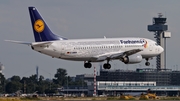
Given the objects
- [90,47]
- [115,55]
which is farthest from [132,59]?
[90,47]

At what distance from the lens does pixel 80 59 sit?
120 meters

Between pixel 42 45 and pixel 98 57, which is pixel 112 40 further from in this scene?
pixel 42 45

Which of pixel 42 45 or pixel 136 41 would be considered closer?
pixel 42 45

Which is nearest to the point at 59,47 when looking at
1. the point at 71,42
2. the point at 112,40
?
the point at 71,42

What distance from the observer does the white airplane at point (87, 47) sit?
385ft

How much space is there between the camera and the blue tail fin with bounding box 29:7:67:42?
117500 mm

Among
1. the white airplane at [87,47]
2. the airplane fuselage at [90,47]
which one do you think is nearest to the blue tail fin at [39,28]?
the white airplane at [87,47]

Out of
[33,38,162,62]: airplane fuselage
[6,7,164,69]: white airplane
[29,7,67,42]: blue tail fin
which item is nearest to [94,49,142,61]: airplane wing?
[6,7,164,69]: white airplane

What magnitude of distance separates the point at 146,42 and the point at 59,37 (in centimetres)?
1604

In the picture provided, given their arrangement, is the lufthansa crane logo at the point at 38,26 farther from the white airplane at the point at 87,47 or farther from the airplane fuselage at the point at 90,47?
the airplane fuselage at the point at 90,47

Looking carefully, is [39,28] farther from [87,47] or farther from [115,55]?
[115,55]

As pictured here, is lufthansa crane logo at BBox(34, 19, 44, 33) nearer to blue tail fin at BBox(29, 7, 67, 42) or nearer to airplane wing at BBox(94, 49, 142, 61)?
blue tail fin at BBox(29, 7, 67, 42)

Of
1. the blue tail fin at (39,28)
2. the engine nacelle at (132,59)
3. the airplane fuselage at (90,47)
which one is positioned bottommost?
the engine nacelle at (132,59)

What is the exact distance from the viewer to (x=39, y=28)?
118188 millimetres
